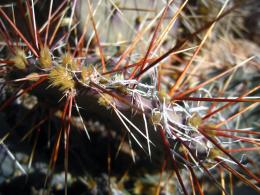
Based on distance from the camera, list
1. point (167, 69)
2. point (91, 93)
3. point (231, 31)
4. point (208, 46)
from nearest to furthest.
→ point (91, 93), point (167, 69), point (208, 46), point (231, 31)

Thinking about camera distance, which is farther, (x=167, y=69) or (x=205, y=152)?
(x=167, y=69)

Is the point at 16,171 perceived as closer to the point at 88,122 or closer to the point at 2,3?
the point at 88,122

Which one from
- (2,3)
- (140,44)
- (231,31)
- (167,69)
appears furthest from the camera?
(231,31)

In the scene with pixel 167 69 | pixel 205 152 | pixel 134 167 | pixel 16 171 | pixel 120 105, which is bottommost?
pixel 134 167

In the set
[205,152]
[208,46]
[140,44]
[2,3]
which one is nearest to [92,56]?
[140,44]

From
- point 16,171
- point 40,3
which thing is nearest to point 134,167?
point 16,171

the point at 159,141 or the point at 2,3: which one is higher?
the point at 2,3

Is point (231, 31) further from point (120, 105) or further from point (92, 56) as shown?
point (120, 105)
